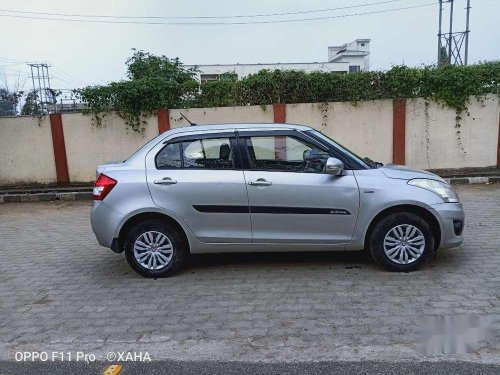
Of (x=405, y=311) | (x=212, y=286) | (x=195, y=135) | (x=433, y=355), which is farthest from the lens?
(x=195, y=135)

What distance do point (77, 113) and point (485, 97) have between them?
33.6ft

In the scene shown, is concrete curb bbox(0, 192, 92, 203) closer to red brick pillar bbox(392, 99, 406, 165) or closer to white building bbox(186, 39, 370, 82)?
red brick pillar bbox(392, 99, 406, 165)

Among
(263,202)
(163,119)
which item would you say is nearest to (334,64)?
(163,119)

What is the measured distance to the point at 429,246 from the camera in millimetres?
4977

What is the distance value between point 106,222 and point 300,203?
220 centimetres

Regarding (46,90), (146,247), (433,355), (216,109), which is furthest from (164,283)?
(46,90)

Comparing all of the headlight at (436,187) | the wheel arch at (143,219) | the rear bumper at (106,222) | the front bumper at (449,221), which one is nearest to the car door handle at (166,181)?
the wheel arch at (143,219)

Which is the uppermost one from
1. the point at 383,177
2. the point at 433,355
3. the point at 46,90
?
the point at 46,90

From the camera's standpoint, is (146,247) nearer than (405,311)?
No

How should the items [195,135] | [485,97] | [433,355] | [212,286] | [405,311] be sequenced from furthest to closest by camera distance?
1. [485,97]
2. [195,135]
3. [212,286]
4. [405,311]
5. [433,355]

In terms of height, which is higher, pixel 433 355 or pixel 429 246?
pixel 429 246

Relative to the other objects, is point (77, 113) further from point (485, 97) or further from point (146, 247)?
point (485, 97)

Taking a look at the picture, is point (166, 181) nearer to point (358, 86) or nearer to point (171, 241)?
point (171, 241)

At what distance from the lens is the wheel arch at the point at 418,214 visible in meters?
4.98
